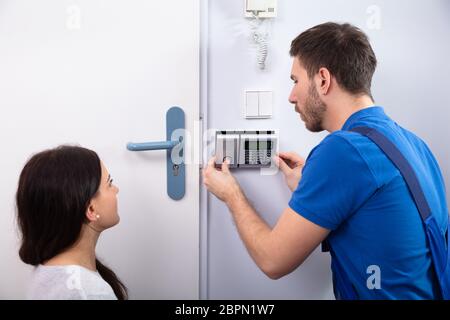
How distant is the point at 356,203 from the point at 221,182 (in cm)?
38

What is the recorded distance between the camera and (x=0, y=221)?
1134 millimetres

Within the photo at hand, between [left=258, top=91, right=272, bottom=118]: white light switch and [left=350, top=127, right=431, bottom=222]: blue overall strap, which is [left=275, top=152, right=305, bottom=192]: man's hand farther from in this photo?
[left=350, top=127, right=431, bottom=222]: blue overall strap

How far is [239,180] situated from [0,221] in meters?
0.73

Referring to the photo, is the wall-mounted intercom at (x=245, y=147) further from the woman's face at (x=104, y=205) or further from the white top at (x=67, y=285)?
the white top at (x=67, y=285)

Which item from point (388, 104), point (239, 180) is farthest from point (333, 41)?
point (239, 180)

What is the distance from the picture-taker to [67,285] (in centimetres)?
79

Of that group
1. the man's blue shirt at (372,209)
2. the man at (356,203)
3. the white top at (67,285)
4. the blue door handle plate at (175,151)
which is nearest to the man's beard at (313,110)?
the man at (356,203)

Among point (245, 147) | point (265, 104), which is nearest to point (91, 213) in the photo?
point (245, 147)

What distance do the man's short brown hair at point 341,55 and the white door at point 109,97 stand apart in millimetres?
331

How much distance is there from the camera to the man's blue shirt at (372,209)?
0.77 m
